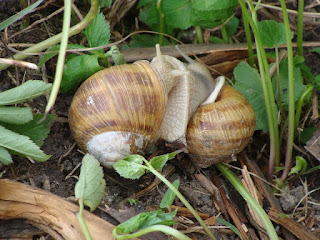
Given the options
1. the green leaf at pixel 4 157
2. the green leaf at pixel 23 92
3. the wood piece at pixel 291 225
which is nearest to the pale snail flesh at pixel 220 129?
the wood piece at pixel 291 225

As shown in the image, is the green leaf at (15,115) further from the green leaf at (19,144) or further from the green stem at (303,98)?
the green stem at (303,98)

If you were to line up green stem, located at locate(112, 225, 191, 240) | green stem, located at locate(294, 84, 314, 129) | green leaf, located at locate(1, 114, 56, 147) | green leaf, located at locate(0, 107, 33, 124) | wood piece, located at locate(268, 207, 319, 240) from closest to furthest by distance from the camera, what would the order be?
green stem, located at locate(112, 225, 191, 240), green leaf, located at locate(0, 107, 33, 124), green leaf, located at locate(1, 114, 56, 147), wood piece, located at locate(268, 207, 319, 240), green stem, located at locate(294, 84, 314, 129)

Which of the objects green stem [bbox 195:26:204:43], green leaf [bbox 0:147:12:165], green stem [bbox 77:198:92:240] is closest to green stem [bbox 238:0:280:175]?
green stem [bbox 195:26:204:43]

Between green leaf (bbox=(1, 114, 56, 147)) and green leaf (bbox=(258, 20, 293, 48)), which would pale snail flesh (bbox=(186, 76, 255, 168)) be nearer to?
green leaf (bbox=(258, 20, 293, 48))

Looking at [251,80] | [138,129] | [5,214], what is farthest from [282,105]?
[5,214]

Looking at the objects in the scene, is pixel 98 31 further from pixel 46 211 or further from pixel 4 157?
pixel 46 211

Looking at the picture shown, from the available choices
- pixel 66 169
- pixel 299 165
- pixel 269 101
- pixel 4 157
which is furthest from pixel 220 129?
pixel 4 157

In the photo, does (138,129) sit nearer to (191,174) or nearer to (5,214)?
(191,174)
